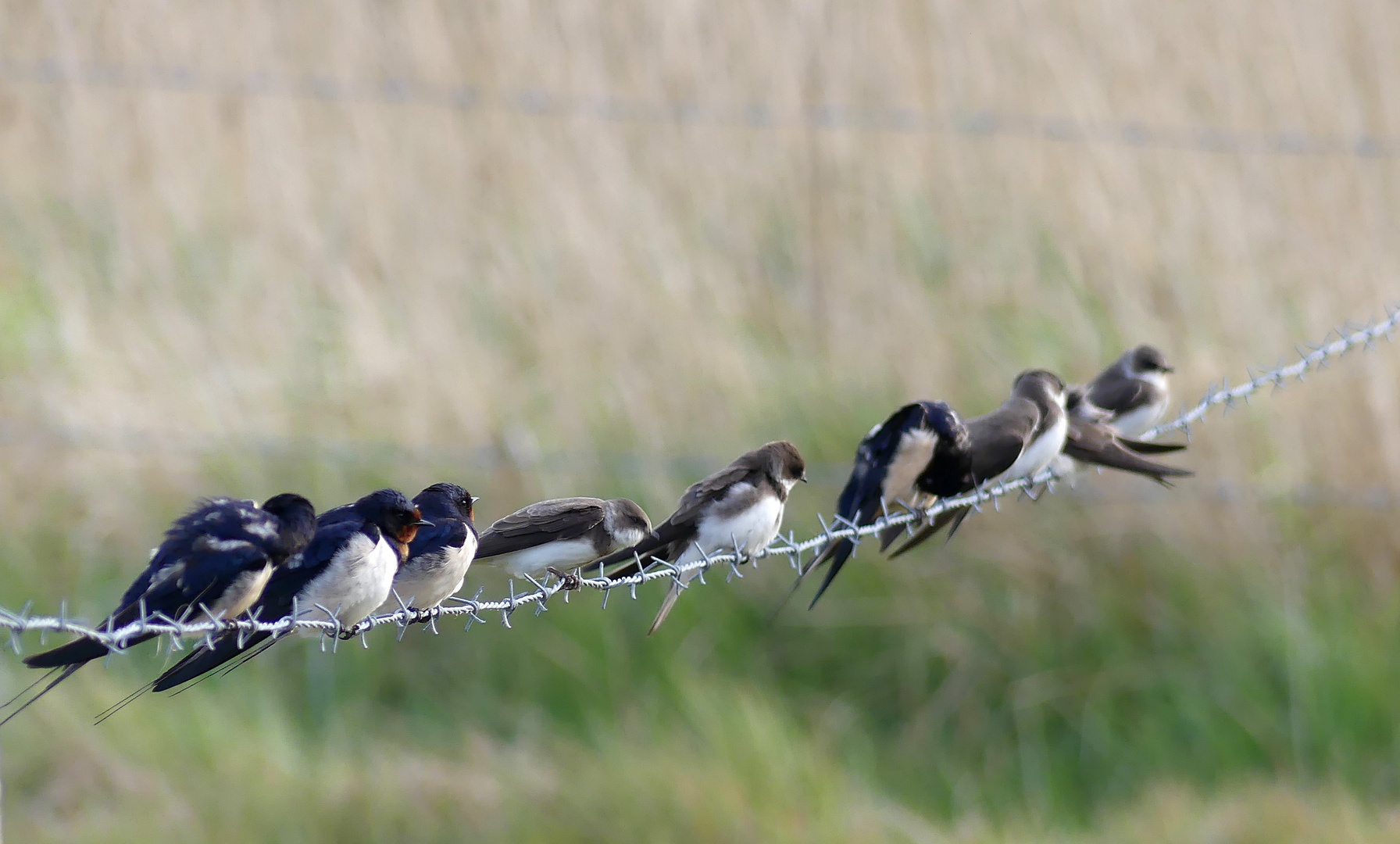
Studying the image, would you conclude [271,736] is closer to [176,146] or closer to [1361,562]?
[176,146]

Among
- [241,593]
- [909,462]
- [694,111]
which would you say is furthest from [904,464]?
[694,111]

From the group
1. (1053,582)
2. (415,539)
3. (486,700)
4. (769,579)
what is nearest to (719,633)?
(769,579)

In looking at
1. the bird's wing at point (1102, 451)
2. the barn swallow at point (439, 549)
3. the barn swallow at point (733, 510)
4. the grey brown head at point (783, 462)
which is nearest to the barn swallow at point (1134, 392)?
the bird's wing at point (1102, 451)

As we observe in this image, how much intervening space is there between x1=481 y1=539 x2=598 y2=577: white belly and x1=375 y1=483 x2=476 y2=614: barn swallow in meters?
0.30

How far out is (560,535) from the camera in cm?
346

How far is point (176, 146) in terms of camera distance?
8.27 meters

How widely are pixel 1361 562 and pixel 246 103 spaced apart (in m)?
6.17

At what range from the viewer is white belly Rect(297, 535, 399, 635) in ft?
9.25

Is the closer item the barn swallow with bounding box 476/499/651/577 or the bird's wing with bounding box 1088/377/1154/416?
the barn swallow with bounding box 476/499/651/577

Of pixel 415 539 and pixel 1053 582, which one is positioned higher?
pixel 415 539

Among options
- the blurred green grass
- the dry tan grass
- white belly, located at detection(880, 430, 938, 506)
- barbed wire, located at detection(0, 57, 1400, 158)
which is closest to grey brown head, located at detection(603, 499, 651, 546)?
white belly, located at detection(880, 430, 938, 506)

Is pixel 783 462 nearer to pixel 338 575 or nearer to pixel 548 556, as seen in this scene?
pixel 548 556

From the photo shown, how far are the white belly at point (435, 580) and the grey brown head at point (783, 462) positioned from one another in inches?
43.4

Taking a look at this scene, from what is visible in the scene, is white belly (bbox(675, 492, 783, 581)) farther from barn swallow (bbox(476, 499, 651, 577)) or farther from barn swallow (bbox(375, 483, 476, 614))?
barn swallow (bbox(375, 483, 476, 614))
